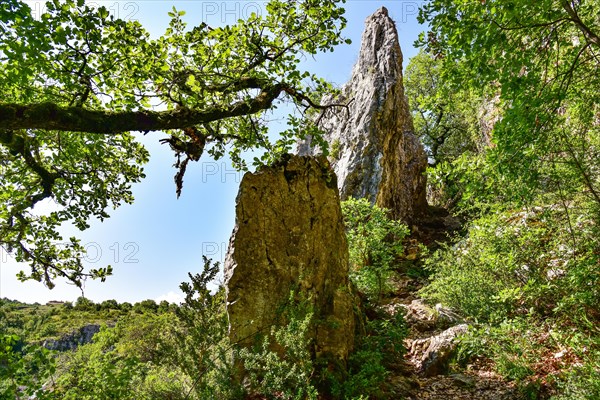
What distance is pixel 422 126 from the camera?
22375 mm

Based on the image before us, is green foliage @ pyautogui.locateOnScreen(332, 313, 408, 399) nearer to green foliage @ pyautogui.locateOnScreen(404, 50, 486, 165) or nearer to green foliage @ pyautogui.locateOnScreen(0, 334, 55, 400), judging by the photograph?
green foliage @ pyautogui.locateOnScreen(0, 334, 55, 400)

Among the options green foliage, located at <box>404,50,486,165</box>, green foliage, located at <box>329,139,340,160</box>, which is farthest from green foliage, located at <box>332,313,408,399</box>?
green foliage, located at <box>404,50,486,165</box>

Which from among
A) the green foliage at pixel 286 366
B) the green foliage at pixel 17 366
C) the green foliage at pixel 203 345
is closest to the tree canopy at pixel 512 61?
the green foliage at pixel 286 366

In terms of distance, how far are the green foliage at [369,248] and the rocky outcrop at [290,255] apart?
2.59m

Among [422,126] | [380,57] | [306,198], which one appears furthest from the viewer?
[422,126]

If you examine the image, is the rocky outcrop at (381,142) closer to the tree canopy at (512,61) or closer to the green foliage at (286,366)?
the tree canopy at (512,61)

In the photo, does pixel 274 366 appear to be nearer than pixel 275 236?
Yes

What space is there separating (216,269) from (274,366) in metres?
1.65

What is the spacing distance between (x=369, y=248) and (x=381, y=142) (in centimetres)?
797

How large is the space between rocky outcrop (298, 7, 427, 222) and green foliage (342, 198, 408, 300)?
4.82 meters

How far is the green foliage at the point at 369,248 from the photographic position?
8.78 m

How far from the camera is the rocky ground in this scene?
5.36m

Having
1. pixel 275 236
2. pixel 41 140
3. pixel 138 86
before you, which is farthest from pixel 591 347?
pixel 41 140

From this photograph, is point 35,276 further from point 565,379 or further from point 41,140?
point 565,379
